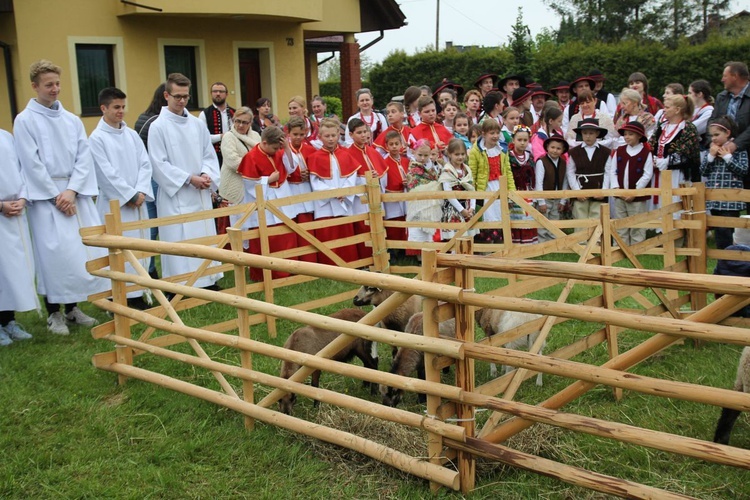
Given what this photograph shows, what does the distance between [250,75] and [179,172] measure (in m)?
14.7

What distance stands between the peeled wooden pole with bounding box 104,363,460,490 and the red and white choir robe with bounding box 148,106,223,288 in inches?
105

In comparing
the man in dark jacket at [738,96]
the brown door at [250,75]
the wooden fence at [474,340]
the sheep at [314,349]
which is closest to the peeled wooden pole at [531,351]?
the wooden fence at [474,340]

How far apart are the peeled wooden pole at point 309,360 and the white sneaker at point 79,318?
5.87ft

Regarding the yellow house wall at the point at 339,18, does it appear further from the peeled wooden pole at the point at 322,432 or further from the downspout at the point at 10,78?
the peeled wooden pole at the point at 322,432

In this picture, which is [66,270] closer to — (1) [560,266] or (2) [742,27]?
(1) [560,266]

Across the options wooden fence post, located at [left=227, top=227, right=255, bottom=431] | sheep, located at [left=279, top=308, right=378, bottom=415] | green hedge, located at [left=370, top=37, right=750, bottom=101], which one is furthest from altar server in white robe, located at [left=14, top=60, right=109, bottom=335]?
green hedge, located at [left=370, top=37, right=750, bottom=101]

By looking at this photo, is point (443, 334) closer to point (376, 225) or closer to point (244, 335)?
point (244, 335)

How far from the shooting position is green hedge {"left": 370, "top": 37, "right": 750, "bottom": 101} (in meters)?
24.3

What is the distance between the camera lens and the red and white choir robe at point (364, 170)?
Result: 998cm

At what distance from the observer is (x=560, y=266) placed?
3809 millimetres

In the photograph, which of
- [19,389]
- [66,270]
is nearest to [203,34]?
[66,270]

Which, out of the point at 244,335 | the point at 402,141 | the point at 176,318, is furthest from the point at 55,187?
the point at 402,141

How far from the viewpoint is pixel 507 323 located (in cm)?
589

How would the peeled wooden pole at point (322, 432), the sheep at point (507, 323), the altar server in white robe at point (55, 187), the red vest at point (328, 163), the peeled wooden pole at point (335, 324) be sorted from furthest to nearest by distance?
the red vest at point (328, 163) → the altar server in white robe at point (55, 187) → the sheep at point (507, 323) → the peeled wooden pole at point (322, 432) → the peeled wooden pole at point (335, 324)
